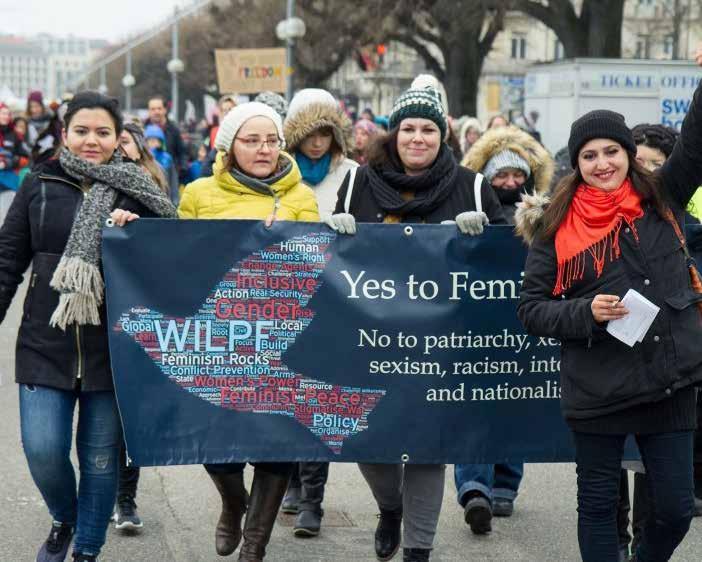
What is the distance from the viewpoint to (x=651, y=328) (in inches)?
166

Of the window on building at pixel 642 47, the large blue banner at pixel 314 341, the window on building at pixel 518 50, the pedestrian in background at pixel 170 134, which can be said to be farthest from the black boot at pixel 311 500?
the window on building at pixel 518 50

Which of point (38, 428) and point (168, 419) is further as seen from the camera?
point (168, 419)

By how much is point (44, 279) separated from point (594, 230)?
6.20 ft

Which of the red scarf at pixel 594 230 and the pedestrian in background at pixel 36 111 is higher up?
the pedestrian in background at pixel 36 111

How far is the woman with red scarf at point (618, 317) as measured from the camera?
4.21m

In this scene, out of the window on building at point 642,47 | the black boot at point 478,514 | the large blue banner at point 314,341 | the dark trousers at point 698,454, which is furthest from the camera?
the window on building at point 642,47

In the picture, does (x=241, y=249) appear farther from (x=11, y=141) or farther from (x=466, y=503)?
(x=11, y=141)

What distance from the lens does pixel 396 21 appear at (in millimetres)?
35312

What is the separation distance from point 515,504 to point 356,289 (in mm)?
1851

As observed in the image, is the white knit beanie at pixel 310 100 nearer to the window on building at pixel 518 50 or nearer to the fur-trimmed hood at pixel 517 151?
the fur-trimmed hood at pixel 517 151

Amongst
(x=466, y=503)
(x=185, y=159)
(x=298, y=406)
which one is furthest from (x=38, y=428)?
(x=185, y=159)

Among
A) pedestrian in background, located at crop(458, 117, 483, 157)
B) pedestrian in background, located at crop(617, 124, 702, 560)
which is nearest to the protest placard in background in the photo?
pedestrian in background, located at crop(458, 117, 483, 157)

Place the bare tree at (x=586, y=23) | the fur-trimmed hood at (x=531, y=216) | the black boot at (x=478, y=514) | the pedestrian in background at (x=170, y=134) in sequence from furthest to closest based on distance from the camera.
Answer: the bare tree at (x=586, y=23) < the pedestrian in background at (x=170, y=134) < the black boot at (x=478, y=514) < the fur-trimmed hood at (x=531, y=216)

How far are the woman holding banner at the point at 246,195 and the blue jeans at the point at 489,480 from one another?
1.08 metres
